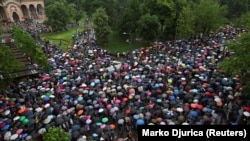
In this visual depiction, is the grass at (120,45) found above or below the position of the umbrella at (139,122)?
above

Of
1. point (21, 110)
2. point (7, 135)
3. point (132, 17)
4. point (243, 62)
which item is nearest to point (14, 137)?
point (7, 135)

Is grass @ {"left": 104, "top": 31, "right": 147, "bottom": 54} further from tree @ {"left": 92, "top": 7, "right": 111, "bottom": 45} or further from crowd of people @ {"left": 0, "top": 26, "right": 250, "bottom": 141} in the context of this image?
crowd of people @ {"left": 0, "top": 26, "right": 250, "bottom": 141}

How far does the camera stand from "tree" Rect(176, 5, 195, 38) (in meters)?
36.5

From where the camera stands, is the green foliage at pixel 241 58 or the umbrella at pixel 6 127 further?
the umbrella at pixel 6 127

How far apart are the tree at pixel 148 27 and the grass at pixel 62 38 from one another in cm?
1324

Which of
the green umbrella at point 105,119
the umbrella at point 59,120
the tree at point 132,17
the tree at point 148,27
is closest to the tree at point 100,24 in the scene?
the tree at point 132,17

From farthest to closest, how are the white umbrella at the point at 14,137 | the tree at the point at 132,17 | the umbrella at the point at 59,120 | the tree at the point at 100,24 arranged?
the tree at the point at 132,17 < the tree at the point at 100,24 < the umbrella at the point at 59,120 < the white umbrella at the point at 14,137

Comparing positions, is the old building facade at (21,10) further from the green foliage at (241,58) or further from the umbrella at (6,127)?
the green foliage at (241,58)

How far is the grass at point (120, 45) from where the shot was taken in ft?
138

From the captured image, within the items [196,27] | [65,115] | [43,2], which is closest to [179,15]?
[196,27]

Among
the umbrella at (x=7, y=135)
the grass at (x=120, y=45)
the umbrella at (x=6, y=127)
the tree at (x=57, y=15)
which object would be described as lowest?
the umbrella at (x=7, y=135)

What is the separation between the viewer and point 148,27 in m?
38.4

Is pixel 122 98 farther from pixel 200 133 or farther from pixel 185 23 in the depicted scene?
pixel 185 23

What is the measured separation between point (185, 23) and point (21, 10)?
145 feet
